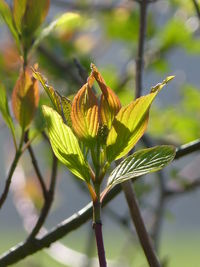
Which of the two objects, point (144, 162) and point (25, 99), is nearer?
point (144, 162)

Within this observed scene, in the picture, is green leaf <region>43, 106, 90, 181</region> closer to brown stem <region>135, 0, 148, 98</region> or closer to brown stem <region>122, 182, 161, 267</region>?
brown stem <region>122, 182, 161, 267</region>

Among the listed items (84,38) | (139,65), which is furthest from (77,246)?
(139,65)

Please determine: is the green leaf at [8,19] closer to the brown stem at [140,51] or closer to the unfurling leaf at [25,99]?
the unfurling leaf at [25,99]

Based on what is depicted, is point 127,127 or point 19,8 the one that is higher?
point 19,8

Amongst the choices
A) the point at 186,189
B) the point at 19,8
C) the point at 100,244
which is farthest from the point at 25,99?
the point at 186,189

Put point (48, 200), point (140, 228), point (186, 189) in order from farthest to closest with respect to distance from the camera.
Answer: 1. point (186, 189)
2. point (48, 200)
3. point (140, 228)

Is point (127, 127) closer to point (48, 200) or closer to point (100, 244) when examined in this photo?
point (100, 244)

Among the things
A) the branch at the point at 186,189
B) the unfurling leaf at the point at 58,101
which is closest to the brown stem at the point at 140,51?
the unfurling leaf at the point at 58,101
